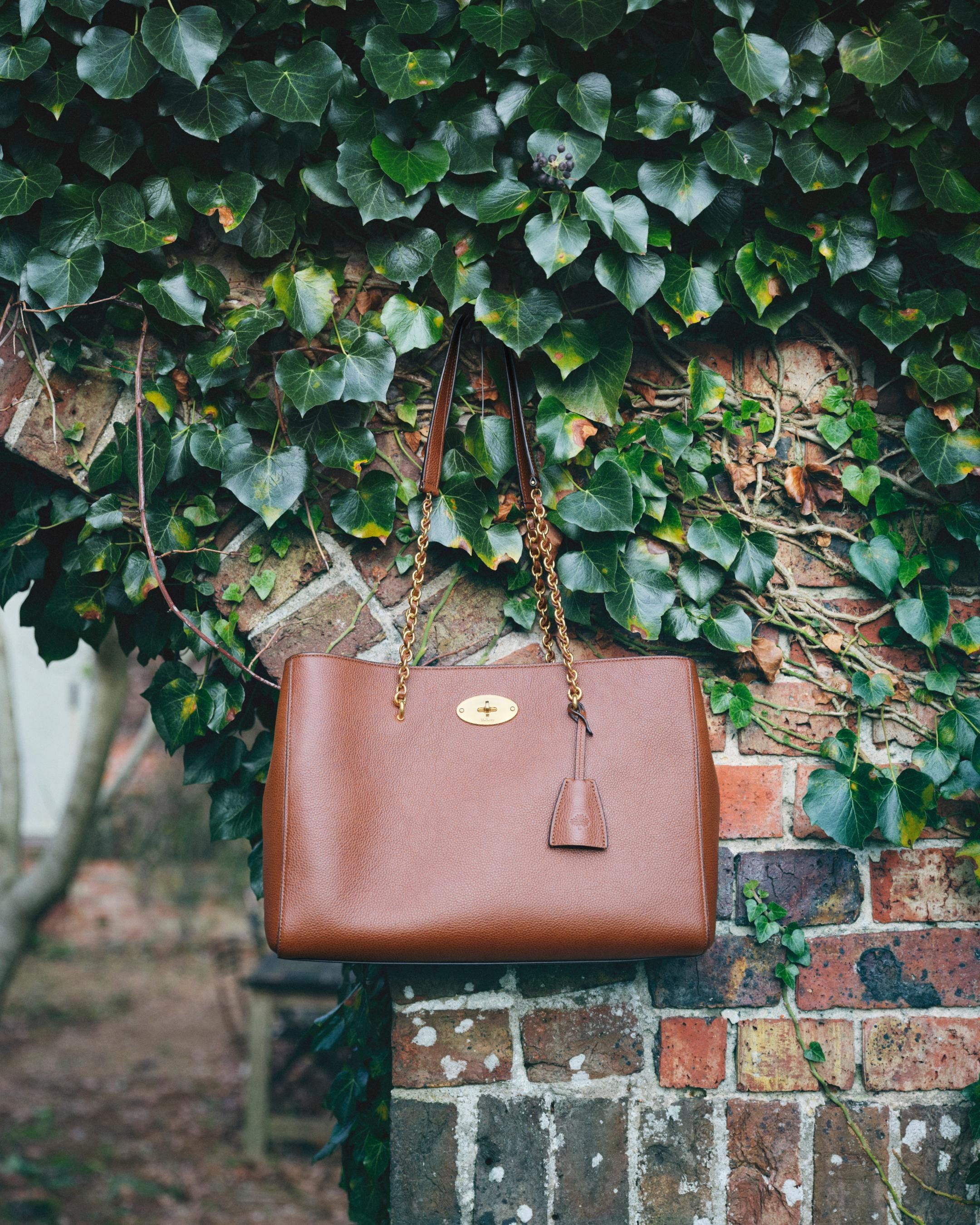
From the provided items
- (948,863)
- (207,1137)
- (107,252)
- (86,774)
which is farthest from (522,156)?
(207,1137)

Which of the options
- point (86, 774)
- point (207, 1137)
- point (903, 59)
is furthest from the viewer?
point (207, 1137)

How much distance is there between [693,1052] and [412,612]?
Result: 2.43ft

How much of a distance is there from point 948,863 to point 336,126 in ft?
4.48

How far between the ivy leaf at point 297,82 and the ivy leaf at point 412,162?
0.09 meters

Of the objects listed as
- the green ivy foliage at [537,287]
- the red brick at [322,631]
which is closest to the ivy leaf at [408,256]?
the green ivy foliage at [537,287]

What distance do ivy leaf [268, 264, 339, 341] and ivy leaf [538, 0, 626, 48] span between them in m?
0.44

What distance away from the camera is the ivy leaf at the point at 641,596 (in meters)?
1.28

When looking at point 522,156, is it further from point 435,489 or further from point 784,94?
point 435,489

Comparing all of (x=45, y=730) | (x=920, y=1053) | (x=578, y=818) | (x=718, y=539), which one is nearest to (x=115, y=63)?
(x=718, y=539)

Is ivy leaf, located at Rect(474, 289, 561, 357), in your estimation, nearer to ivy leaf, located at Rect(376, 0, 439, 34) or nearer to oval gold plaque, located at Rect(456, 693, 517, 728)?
ivy leaf, located at Rect(376, 0, 439, 34)

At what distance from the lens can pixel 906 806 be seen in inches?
50.9

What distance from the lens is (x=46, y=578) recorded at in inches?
63.7

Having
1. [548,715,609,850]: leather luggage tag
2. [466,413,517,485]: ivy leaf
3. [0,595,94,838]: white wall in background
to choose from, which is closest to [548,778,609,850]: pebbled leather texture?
[548,715,609,850]: leather luggage tag

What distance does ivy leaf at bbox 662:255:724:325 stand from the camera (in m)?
1.28
